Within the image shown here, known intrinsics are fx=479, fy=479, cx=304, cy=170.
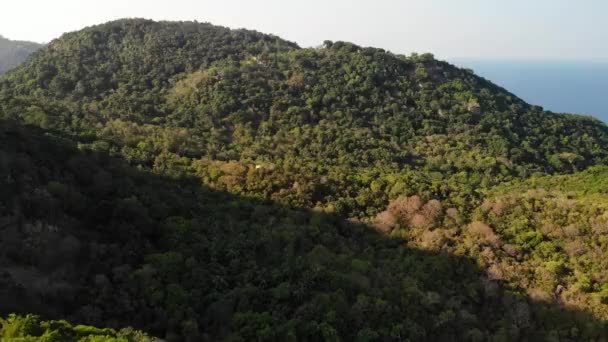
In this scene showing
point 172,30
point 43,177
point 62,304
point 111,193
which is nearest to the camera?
point 62,304

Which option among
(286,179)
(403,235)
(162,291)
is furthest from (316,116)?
(162,291)

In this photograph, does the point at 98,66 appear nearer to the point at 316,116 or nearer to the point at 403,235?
the point at 316,116

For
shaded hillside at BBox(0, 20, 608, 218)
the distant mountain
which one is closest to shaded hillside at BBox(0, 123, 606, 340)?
shaded hillside at BBox(0, 20, 608, 218)

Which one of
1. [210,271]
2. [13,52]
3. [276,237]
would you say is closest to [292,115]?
[276,237]

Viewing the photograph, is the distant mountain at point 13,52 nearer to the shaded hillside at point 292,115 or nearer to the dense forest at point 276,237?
the shaded hillside at point 292,115

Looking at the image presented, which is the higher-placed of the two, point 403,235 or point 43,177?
point 43,177

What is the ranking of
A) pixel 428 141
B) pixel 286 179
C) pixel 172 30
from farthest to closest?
pixel 172 30
pixel 428 141
pixel 286 179
